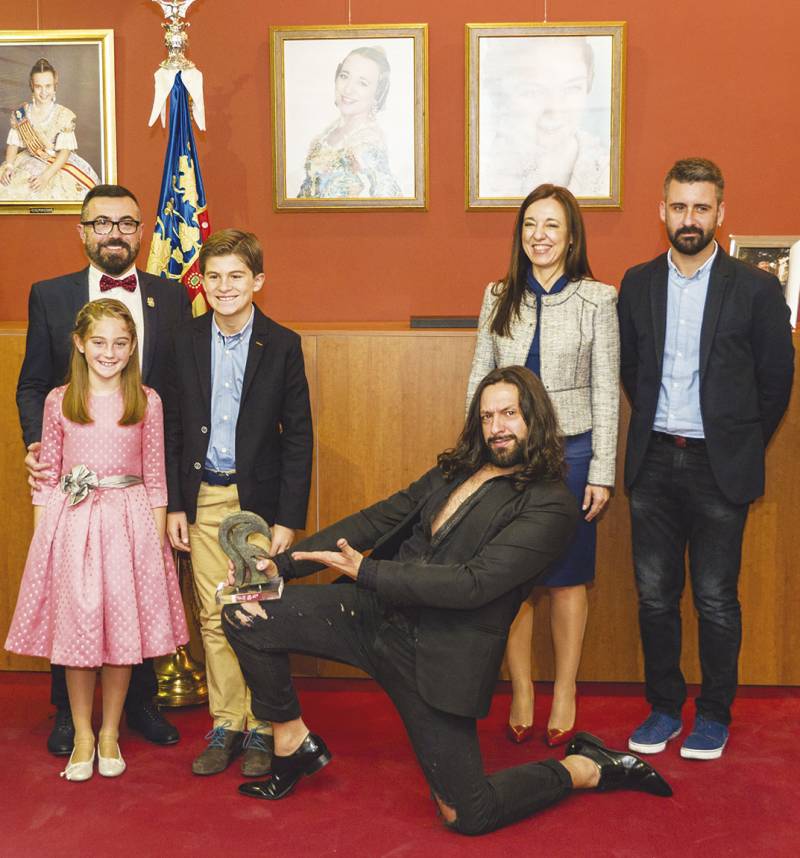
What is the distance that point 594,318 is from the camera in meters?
3.45

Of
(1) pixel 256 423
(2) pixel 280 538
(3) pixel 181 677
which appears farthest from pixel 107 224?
(3) pixel 181 677

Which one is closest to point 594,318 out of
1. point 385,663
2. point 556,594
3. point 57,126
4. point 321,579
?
point 556,594

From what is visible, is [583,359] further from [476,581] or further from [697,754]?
[697,754]

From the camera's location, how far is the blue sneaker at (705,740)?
3.50m

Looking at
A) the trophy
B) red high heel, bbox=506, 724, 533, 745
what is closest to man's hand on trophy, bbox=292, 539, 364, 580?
the trophy

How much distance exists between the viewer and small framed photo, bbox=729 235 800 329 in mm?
4168

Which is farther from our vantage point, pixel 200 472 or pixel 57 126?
pixel 57 126

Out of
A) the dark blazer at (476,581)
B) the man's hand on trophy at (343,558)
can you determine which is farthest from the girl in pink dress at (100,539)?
the dark blazer at (476,581)

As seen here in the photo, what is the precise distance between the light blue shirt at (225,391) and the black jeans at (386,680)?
0.52 metres

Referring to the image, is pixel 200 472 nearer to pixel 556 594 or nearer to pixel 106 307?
pixel 106 307

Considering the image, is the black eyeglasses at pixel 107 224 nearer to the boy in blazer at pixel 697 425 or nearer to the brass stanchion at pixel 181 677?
the brass stanchion at pixel 181 677

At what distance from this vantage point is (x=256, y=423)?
341 cm

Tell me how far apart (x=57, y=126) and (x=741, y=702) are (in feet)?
12.8

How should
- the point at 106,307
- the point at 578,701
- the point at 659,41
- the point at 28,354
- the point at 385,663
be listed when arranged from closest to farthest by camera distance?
the point at 385,663 → the point at 106,307 → the point at 28,354 → the point at 578,701 → the point at 659,41
